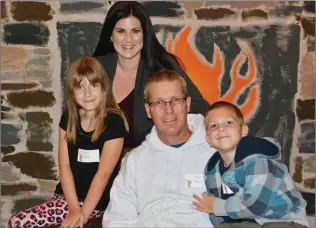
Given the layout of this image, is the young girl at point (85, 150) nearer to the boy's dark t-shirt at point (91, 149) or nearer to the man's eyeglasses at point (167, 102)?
the boy's dark t-shirt at point (91, 149)

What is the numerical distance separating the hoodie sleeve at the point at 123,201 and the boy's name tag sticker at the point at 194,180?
10.9 inches

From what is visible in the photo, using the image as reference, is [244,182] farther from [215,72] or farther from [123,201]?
[215,72]

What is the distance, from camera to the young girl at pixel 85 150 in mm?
2465

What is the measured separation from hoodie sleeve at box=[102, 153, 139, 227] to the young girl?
126 millimetres

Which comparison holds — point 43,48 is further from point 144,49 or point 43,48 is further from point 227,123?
point 227,123

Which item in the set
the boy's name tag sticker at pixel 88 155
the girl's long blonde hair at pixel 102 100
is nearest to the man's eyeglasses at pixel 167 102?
the girl's long blonde hair at pixel 102 100

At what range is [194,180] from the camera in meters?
2.32

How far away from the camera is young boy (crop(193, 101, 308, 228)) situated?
6.73 feet

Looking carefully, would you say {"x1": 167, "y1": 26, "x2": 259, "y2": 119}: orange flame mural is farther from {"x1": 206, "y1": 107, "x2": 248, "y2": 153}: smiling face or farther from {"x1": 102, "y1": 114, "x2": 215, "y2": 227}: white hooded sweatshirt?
{"x1": 206, "y1": 107, "x2": 248, "y2": 153}: smiling face

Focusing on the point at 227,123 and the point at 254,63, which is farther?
the point at 254,63

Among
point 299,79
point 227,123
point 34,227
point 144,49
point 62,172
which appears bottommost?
point 34,227

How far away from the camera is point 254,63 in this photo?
2.87 metres

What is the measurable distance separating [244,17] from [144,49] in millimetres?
645

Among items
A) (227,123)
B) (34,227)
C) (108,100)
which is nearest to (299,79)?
(227,123)
